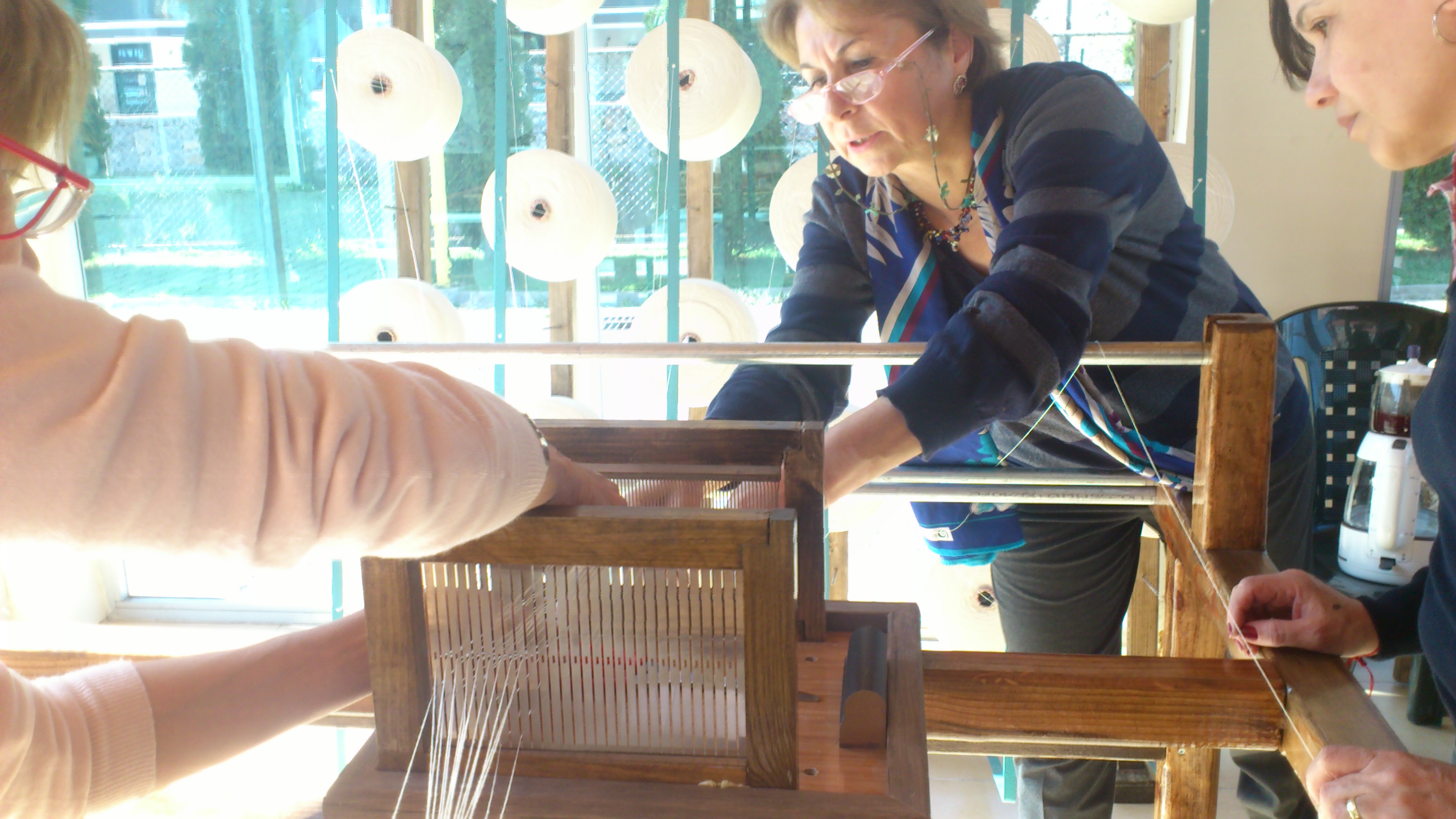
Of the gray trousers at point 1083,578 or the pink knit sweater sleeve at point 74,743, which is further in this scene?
the gray trousers at point 1083,578

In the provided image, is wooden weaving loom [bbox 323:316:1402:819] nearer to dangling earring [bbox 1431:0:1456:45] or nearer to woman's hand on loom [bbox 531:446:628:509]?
woman's hand on loom [bbox 531:446:628:509]

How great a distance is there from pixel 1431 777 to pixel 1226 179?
7.08 feet

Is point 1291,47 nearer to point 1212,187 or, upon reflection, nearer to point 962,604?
point 1212,187

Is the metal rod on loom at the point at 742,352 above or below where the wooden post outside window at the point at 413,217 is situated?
below

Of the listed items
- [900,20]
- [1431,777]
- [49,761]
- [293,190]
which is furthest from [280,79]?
[1431,777]

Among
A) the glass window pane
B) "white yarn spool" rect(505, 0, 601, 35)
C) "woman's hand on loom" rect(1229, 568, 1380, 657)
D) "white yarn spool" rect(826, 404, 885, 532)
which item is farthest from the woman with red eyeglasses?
the glass window pane

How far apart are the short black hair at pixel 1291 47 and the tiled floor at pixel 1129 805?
6.65 feet

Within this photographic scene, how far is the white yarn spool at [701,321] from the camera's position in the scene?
267 centimetres

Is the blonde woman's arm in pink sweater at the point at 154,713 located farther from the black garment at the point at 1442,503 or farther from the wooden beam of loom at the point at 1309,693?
the black garment at the point at 1442,503

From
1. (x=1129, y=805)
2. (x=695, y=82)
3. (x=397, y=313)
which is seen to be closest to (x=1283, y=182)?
(x=695, y=82)

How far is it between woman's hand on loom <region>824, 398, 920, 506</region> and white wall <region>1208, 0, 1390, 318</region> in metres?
Result: 2.27

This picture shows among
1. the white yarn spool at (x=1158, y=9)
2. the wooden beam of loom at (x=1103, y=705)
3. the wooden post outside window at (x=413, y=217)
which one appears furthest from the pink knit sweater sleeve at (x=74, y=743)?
the white yarn spool at (x=1158, y=9)

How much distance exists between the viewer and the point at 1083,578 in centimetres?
144

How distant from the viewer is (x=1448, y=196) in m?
0.81
